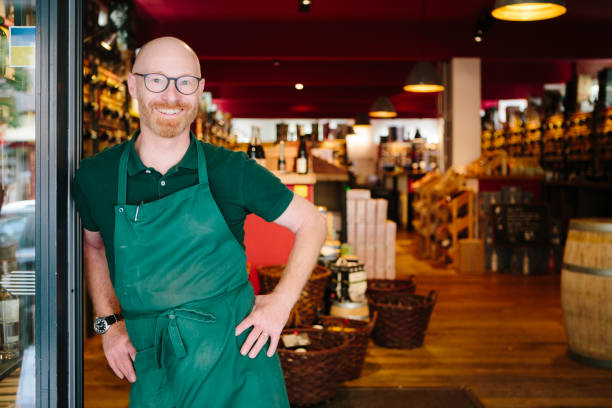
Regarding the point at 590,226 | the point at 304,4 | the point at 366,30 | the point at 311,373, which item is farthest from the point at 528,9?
the point at 366,30

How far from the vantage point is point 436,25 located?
8.29 m

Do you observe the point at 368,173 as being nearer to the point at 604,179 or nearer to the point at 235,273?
the point at 604,179

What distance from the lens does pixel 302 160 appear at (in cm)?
437

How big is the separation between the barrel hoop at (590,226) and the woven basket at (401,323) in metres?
0.98

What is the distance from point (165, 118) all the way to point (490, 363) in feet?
9.60

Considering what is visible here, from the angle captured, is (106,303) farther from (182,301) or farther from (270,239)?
(270,239)

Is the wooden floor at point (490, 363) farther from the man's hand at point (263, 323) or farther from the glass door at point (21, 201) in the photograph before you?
the man's hand at point (263, 323)

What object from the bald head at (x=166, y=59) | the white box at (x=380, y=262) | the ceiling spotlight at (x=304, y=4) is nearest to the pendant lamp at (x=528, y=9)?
the ceiling spotlight at (x=304, y=4)

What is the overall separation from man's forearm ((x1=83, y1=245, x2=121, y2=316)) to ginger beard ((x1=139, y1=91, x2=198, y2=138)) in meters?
0.41

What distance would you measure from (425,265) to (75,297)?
644cm

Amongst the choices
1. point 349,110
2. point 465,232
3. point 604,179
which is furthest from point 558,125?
point 349,110

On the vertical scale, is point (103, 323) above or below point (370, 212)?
→ below

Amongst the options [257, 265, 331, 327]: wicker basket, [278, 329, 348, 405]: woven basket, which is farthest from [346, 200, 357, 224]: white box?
[278, 329, 348, 405]: woven basket

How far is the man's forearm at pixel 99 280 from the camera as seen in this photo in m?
1.68
